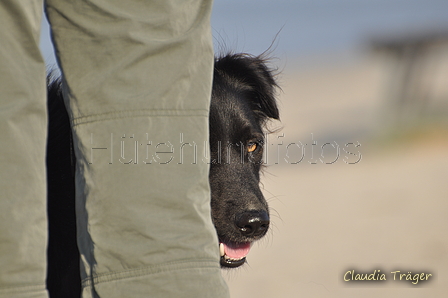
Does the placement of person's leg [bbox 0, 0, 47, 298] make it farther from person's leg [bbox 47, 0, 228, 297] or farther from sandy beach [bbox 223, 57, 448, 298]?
sandy beach [bbox 223, 57, 448, 298]

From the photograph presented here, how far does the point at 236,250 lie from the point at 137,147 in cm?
172

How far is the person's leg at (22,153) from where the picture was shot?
39.2 inches

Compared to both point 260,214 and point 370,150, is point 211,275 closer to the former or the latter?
point 260,214

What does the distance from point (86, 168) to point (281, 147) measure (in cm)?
1165

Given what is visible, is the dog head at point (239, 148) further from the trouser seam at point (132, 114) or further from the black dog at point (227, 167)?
the trouser seam at point (132, 114)

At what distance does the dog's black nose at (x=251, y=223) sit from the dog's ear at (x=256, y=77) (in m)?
1.03

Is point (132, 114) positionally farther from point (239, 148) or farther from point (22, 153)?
point (239, 148)

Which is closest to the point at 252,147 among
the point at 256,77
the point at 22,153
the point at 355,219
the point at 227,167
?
the point at 227,167

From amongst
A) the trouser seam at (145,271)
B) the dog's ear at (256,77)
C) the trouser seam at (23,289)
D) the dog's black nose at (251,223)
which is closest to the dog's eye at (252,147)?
the dog's ear at (256,77)

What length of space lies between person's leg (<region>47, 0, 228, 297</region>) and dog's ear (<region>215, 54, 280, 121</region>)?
2087mm

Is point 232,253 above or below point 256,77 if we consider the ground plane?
below

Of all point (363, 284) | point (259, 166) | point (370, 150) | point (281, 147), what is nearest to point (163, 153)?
point (259, 166)

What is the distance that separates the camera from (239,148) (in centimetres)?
→ 305

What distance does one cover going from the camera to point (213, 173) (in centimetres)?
288
